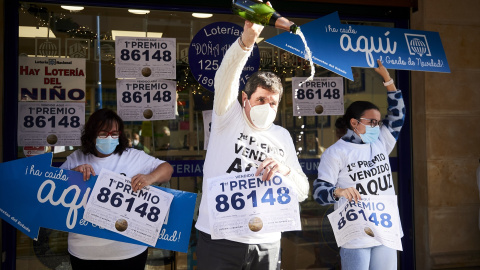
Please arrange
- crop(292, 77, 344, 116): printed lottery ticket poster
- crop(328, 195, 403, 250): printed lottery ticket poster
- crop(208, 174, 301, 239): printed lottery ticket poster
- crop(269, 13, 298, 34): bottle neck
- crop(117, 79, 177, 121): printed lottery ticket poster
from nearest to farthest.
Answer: crop(269, 13, 298, 34): bottle neck, crop(208, 174, 301, 239): printed lottery ticket poster, crop(328, 195, 403, 250): printed lottery ticket poster, crop(117, 79, 177, 121): printed lottery ticket poster, crop(292, 77, 344, 116): printed lottery ticket poster

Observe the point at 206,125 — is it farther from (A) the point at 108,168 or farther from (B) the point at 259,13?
(B) the point at 259,13

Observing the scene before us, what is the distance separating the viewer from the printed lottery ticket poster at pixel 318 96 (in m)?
5.26

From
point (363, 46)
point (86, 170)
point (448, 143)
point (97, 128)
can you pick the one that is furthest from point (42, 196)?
point (448, 143)

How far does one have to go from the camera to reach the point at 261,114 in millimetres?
2982

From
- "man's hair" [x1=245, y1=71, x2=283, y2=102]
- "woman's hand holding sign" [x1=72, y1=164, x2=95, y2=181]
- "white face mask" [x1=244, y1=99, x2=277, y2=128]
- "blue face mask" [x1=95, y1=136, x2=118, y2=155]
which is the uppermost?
"man's hair" [x1=245, y1=71, x2=283, y2=102]

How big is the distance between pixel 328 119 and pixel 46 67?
282 centimetres

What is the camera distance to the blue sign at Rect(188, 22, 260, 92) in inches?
198

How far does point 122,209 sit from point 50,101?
1.79 metres

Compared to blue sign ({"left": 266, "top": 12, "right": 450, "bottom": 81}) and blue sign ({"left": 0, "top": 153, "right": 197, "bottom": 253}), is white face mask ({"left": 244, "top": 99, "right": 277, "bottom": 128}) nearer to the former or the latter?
blue sign ({"left": 266, "top": 12, "right": 450, "bottom": 81})

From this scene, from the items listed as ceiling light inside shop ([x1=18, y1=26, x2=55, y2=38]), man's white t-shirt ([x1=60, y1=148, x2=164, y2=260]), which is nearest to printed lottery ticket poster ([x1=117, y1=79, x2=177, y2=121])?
ceiling light inside shop ([x1=18, y1=26, x2=55, y2=38])

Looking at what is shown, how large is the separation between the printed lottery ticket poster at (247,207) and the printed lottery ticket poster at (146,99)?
2.08 metres

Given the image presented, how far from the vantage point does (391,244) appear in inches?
141

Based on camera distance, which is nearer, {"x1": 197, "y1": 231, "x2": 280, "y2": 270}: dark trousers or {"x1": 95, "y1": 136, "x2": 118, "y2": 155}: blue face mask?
{"x1": 197, "y1": 231, "x2": 280, "y2": 270}: dark trousers

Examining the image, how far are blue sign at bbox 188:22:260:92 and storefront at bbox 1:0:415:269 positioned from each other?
6cm
